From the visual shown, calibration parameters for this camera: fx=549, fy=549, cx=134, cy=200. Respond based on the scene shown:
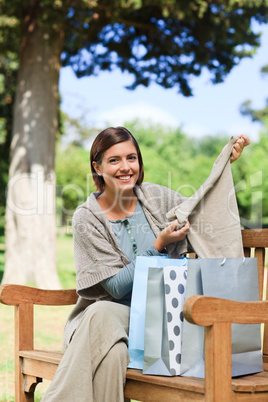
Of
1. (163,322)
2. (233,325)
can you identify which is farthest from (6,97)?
(233,325)

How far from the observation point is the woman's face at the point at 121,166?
2.97 meters

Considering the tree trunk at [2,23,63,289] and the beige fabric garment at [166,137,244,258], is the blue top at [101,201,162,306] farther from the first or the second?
the tree trunk at [2,23,63,289]

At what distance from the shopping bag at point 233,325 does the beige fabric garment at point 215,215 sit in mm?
315

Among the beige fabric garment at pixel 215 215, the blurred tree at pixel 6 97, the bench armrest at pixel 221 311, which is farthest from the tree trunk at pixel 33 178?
the bench armrest at pixel 221 311

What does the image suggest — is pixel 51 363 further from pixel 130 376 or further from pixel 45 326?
pixel 45 326

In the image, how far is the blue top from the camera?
272cm

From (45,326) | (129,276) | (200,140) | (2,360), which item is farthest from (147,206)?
(200,140)

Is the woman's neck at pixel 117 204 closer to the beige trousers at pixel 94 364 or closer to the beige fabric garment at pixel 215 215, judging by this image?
the beige fabric garment at pixel 215 215

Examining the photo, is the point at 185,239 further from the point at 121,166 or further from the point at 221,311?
the point at 221,311

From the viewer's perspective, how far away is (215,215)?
273cm

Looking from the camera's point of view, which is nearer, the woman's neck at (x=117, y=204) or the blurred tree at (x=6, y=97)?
the woman's neck at (x=117, y=204)

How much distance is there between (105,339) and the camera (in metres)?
2.45

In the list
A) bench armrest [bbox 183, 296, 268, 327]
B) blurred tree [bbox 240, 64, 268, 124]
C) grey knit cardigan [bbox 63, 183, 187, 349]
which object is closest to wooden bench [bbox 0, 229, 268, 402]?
bench armrest [bbox 183, 296, 268, 327]

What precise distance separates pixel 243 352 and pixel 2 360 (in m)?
3.31
